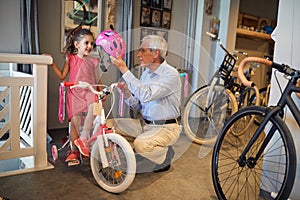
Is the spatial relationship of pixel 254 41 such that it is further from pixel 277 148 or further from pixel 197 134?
pixel 277 148

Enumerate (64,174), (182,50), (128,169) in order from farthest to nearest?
(182,50)
(64,174)
(128,169)

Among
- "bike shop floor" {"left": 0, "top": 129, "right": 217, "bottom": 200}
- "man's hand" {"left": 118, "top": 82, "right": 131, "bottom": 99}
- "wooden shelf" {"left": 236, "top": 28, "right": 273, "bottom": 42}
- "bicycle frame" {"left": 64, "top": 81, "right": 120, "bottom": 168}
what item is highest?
"wooden shelf" {"left": 236, "top": 28, "right": 273, "bottom": 42}

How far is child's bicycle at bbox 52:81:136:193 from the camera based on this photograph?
1753 millimetres

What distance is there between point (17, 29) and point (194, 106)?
6.55ft

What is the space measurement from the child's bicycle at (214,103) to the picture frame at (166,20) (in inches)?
35.1

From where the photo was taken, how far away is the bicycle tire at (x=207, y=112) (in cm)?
310

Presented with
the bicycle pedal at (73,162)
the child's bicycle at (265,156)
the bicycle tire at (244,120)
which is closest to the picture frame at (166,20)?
the bicycle tire at (244,120)

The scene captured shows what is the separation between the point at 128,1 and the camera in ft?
10.9

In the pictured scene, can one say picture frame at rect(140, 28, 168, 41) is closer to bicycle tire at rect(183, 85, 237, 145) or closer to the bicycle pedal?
bicycle tire at rect(183, 85, 237, 145)

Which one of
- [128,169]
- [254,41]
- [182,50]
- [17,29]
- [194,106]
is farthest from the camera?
[254,41]

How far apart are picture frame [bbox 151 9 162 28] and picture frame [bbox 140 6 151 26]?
0.05 meters

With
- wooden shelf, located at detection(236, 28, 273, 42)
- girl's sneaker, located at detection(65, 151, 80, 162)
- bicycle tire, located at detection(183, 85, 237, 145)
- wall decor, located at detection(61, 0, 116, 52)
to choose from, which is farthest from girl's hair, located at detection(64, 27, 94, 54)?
wooden shelf, located at detection(236, 28, 273, 42)

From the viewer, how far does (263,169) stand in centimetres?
192

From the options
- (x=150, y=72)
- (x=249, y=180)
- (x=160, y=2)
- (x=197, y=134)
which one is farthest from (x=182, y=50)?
(x=249, y=180)
